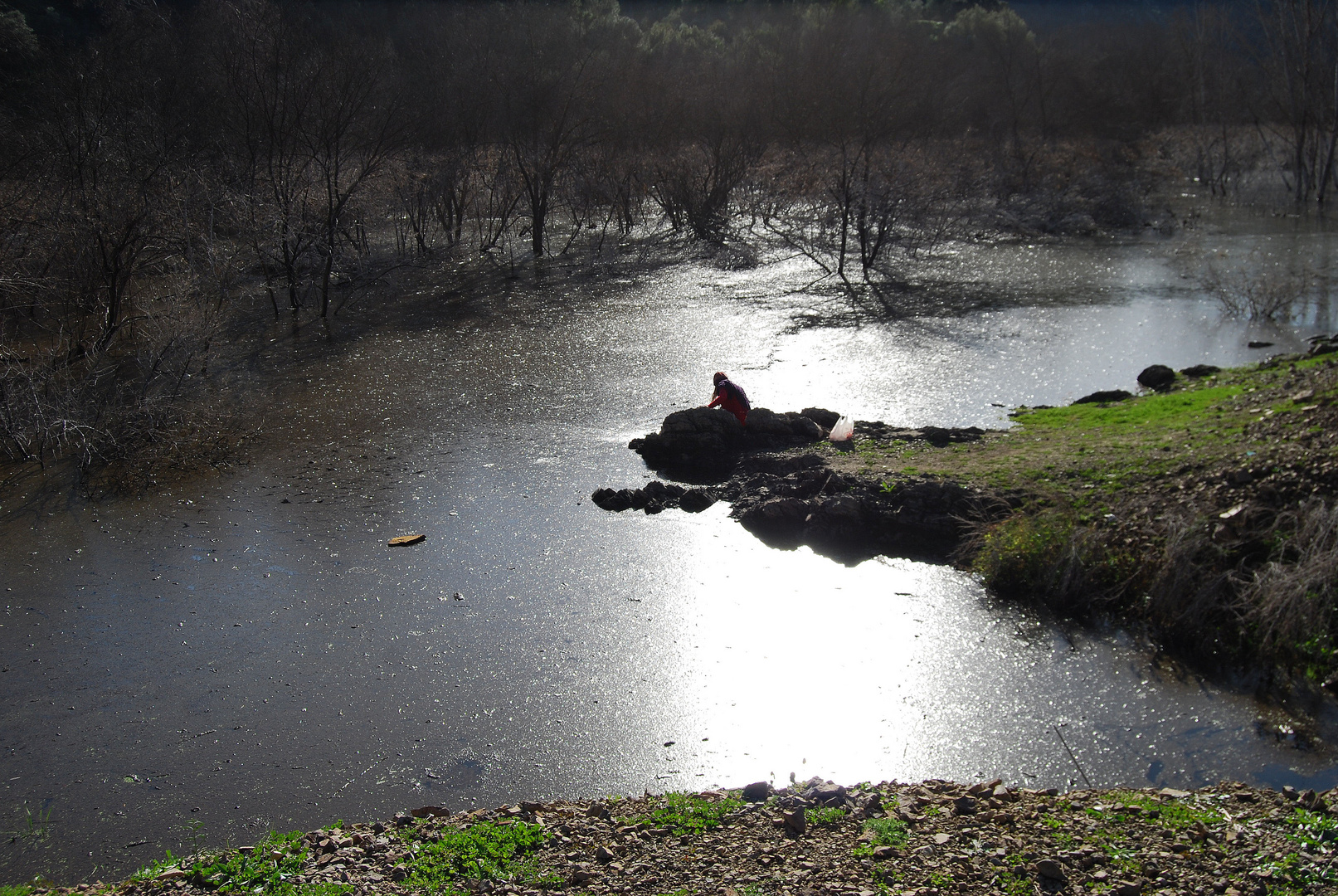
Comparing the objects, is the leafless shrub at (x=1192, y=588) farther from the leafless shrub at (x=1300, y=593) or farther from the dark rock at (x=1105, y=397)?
the dark rock at (x=1105, y=397)

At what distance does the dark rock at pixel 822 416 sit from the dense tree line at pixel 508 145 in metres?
7.93

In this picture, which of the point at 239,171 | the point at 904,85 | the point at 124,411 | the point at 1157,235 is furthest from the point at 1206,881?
the point at 904,85

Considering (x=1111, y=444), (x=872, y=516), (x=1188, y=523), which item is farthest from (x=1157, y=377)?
(x=872, y=516)

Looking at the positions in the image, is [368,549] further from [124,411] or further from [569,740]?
[124,411]

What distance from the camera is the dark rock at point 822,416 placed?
11.7m

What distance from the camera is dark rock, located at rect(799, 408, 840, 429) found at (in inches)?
461

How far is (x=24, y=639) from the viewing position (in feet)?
24.8

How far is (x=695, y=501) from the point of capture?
995 centimetres

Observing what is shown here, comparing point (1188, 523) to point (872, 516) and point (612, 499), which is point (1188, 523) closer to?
point (872, 516)

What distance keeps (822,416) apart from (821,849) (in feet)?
24.9

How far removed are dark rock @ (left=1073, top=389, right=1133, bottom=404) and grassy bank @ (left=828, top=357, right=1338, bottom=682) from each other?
1900 mm

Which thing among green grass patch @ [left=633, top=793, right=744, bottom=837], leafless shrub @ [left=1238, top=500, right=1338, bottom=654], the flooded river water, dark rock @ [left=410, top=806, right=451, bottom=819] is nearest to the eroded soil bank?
leafless shrub @ [left=1238, top=500, right=1338, bottom=654]

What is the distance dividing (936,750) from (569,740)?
2.36m

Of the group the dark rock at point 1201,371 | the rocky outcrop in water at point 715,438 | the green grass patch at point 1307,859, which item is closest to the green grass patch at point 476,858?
the green grass patch at point 1307,859
